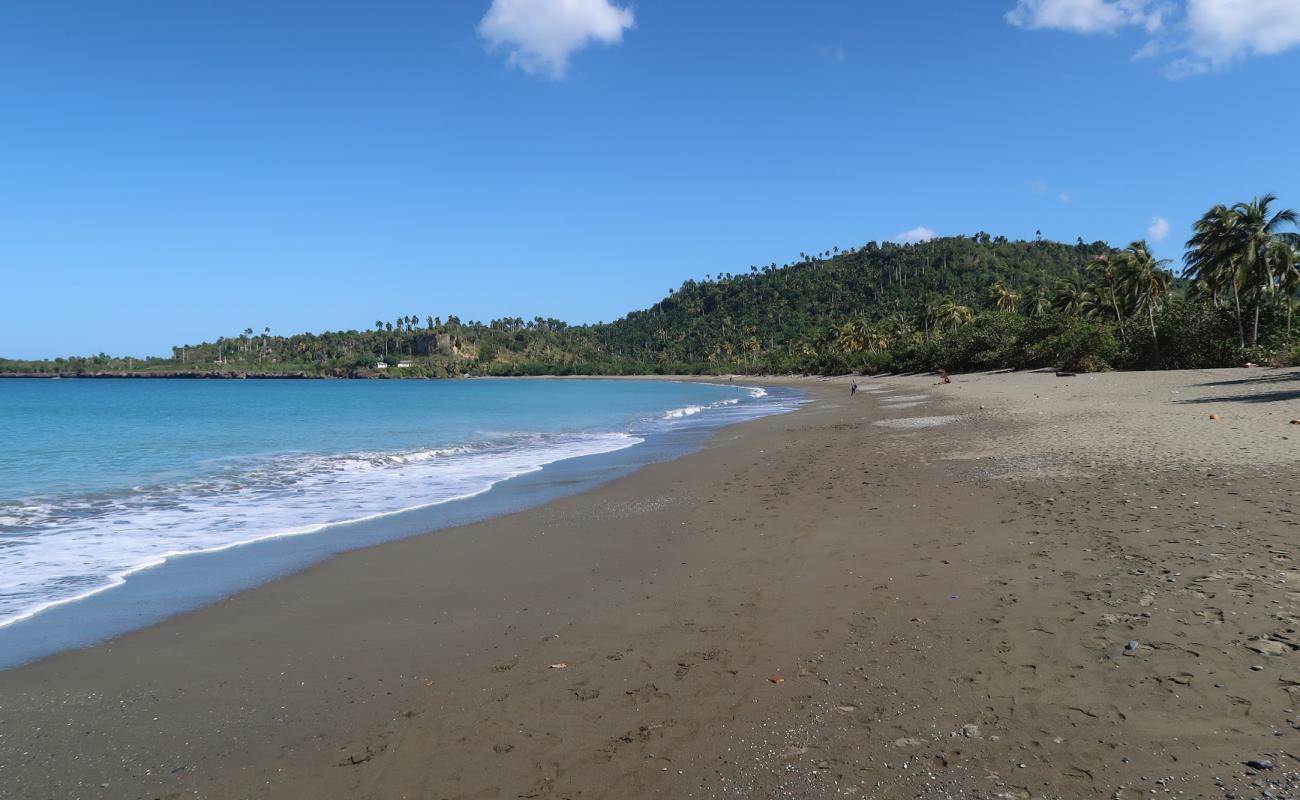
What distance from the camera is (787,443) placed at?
20.5m

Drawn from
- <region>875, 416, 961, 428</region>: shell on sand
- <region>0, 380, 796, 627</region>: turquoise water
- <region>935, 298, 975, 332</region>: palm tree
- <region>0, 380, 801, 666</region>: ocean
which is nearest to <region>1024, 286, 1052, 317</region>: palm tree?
<region>935, 298, 975, 332</region>: palm tree

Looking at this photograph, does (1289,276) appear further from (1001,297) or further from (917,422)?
(1001,297)

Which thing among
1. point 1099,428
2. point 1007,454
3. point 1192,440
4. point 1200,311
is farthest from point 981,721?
point 1200,311

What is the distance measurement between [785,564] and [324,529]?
7269 millimetres

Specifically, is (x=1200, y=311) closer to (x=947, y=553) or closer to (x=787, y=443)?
(x=787, y=443)

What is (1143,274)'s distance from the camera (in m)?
53.5

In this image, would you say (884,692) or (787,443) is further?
(787,443)

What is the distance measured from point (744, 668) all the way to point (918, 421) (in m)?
21.6

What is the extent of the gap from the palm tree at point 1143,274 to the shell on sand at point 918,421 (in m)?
38.7

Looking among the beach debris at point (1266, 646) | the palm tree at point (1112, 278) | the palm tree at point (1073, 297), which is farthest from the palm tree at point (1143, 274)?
the beach debris at point (1266, 646)

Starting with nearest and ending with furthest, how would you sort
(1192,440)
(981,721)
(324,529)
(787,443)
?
(981,721) → (324,529) → (1192,440) → (787,443)

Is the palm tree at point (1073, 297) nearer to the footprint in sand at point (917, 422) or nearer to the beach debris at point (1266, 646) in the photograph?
the footprint in sand at point (917, 422)

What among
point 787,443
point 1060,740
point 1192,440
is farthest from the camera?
point 787,443

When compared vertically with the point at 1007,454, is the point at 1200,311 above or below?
above
